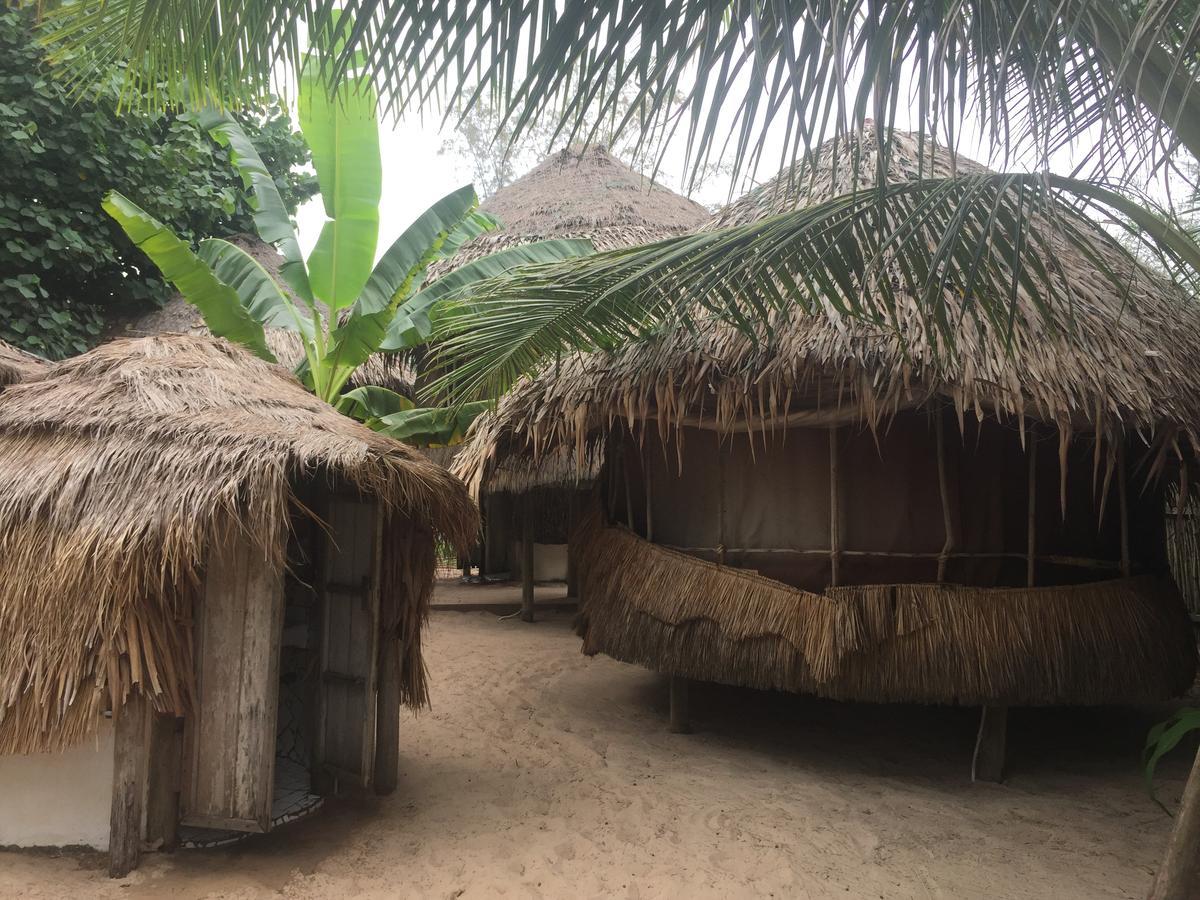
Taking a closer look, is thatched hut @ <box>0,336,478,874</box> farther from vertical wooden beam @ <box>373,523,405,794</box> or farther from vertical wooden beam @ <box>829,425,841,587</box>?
vertical wooden beam @ <box>829,425,841,587</box>

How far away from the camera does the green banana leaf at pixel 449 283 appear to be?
21.7 feet

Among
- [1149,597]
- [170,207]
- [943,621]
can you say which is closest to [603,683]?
[943,621]

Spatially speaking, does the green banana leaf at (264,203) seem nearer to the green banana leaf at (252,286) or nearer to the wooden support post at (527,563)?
the green banana leaf at (252,286)

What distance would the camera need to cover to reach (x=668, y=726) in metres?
A: 5.78

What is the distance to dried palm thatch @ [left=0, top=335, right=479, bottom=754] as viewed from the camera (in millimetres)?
3303

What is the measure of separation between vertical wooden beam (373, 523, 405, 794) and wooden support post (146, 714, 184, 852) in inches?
38.6

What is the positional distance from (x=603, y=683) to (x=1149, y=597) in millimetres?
3783

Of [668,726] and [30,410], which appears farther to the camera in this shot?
[668,726]

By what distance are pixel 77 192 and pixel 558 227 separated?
4.91 metres

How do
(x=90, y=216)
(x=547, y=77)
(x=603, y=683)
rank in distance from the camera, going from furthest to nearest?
1. (x=90, y=216)
2. (x=603, y=683)
3. (x=547, y=77)

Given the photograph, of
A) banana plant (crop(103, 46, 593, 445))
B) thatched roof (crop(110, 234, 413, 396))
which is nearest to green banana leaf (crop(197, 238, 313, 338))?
banana plant (crop(103, 46, 593, 445))

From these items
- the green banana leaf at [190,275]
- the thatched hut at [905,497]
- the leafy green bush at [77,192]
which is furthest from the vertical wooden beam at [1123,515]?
the leafy green bush at [77,192]

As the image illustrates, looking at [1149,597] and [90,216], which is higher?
[90,216]

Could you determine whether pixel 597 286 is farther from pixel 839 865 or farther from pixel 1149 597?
pixel 1149 597
